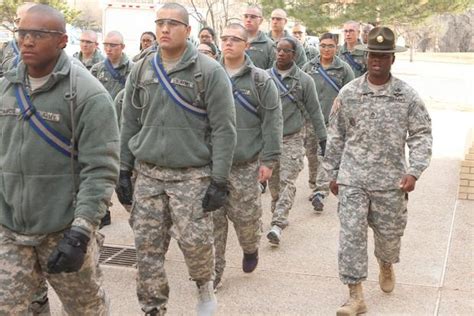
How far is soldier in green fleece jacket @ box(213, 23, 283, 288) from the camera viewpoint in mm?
5934

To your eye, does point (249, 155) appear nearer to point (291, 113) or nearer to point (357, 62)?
point (291, 113)

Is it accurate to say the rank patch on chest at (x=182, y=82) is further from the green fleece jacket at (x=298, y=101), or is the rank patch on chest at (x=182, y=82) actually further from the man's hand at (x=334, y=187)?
the green fleece jacket at (x=298, y=101)

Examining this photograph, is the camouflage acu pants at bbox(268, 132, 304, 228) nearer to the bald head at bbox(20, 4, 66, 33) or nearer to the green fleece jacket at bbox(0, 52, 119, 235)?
the green fleece jacket at bbox(0, 52, 119, 235)

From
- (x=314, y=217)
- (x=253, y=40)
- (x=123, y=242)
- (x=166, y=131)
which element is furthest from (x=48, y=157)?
(x=253, y=40)

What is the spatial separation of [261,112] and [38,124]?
8.77ft

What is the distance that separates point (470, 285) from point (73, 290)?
358cm

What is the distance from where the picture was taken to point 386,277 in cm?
591

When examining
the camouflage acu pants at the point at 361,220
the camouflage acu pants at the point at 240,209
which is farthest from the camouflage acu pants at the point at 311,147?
the camouflage acu pants at the point at 361,220

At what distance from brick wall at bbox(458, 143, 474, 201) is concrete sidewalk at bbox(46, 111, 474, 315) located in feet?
1.04

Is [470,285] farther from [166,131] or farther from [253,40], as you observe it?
[253,40]

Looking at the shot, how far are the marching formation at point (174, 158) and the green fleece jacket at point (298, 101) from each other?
0.01m

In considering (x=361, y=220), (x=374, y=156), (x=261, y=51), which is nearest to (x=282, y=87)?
(x=261, y=51)

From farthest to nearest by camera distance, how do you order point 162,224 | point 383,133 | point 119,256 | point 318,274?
point 119,256 < point 318,274 < point 383,133 < point 162,224

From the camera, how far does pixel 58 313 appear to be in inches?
210
